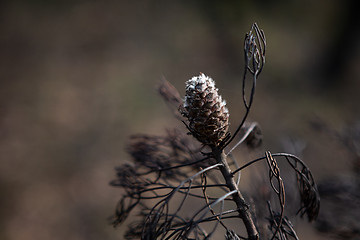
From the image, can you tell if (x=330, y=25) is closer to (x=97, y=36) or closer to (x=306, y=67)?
(x=306, y=67)

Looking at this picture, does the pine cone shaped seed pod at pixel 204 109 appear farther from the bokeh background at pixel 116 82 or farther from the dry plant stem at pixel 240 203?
the bokeh background at pixel 116 82

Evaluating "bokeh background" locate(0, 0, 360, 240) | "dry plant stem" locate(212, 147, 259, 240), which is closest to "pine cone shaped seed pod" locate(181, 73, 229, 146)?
"dry plant stem" locate(212, 147, 259, 240)

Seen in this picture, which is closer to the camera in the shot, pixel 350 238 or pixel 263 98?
pixel 350 238

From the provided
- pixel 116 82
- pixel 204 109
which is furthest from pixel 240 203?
pixel 116 82

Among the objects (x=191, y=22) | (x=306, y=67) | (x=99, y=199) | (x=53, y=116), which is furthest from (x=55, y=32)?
(x=306, y=67)

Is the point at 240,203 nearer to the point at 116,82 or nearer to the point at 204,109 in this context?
the point at 204,109

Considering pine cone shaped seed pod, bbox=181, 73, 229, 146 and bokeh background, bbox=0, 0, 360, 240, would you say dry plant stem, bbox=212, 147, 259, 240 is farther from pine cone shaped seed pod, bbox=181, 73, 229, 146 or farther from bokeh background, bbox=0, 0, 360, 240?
bokeh background, bbox=0, 0, 360, 240

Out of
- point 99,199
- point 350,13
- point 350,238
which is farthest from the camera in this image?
point 350,13
